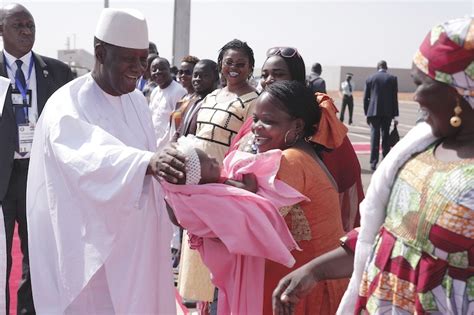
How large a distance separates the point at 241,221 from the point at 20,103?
2516 millimetres

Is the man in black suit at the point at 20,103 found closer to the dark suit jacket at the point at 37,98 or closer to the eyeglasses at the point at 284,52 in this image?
the dark suit jacket at the point at 37,98

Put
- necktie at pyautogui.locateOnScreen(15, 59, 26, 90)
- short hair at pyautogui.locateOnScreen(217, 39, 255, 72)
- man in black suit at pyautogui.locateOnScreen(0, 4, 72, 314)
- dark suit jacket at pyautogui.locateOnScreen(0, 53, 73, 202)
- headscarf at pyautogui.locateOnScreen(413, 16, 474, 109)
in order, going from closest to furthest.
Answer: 1. headscarf at pyautogui.locateOnScreen(413, 16, 474, 109)
2. dark suit jacket at pyautogui.locateOnScreen(0, 53, 73, 202)
3. man in black suit at pyautogui.locateOnScreen(0, 4, 72, 314)
4. necktie at pyautogui.locateOnScreen(15, 59, 26, 90)
5. short hair at pyautogui.locateOnScreen(217, 39, 255, 72)

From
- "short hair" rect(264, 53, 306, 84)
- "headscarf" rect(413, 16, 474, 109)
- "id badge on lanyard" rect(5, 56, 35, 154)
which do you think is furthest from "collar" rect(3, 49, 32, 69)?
"headscarf" rect(413, 16, 474, 109)

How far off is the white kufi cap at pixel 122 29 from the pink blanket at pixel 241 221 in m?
0.76

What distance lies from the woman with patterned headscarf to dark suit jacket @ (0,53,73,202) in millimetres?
2640

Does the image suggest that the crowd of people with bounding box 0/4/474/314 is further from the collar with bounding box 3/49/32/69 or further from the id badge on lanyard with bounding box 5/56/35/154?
the collar with bounding box 3/49/32/69

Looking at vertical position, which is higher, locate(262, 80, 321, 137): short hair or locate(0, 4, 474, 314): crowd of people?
locate(262, 80, 321, 137): short hair

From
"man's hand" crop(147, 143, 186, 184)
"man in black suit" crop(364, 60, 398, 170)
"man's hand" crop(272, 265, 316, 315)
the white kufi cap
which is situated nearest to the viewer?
"man's hand" crop(272, 265, 316, 315)

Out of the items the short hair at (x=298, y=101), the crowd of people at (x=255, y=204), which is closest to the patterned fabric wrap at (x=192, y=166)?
the crowd of people at (x=255, y=204)

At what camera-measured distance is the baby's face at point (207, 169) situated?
8.10 feet

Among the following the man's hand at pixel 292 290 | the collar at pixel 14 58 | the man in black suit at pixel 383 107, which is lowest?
the man in black suit at pixel 383 107

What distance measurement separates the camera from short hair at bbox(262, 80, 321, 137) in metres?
2.72

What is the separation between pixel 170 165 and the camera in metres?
2.45

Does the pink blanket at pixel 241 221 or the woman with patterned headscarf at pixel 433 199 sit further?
the pink blanket at pixel 241 221
